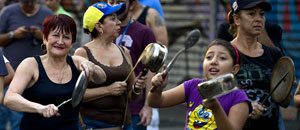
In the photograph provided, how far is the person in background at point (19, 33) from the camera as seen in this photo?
736 cm

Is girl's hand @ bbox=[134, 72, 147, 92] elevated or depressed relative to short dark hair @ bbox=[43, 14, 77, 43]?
depressed

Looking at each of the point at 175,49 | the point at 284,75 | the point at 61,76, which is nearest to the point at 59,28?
the point at 61,76

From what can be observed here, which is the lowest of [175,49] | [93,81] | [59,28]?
[175,49]

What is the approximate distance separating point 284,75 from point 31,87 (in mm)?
2031

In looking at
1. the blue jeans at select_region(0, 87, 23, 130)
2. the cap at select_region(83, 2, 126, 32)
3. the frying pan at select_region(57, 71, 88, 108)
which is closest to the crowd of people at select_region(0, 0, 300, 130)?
the cap at select_region(83, 2, 126, 32)

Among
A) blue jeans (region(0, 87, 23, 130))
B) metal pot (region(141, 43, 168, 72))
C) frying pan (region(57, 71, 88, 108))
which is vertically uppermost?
metal pot (region(141, 43, 168, 72))

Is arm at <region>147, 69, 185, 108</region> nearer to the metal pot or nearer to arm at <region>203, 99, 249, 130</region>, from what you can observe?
the metal pot

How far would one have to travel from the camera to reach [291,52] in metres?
11.6

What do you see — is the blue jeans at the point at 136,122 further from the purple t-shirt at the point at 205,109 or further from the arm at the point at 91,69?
the purple t-shirt at the point at 205,109

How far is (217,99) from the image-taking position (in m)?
4.12

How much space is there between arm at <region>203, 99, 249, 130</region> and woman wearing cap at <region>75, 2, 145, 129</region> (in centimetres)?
94

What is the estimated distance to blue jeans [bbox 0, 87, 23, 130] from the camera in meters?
7.57

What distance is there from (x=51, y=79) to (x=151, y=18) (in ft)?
7.43

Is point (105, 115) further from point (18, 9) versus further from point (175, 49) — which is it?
point (175, 49)
